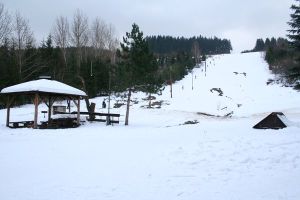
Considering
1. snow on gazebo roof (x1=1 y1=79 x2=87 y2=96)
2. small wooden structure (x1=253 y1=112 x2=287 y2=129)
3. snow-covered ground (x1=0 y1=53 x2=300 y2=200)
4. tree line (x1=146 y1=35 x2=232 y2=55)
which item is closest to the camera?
snow-covered ground (x1=0 y1=53 x2=300 y2=200)

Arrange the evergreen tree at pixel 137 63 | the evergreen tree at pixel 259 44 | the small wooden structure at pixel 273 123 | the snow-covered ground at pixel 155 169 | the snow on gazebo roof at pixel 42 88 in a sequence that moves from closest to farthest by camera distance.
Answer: the snow-covered ground at pixel 155 169
the small wooden structure at pixel 273 123
the snow on gazebo roof at pixel 42 88
the evergreen tree at pixel 137 63
the evergreen tree at pixel 259 44

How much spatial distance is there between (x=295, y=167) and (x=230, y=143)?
10.1 feet

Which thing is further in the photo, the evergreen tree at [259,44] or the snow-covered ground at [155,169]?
the evergreen tree at [259,44]

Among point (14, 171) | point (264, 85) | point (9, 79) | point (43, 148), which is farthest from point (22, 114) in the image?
point (264, 85)

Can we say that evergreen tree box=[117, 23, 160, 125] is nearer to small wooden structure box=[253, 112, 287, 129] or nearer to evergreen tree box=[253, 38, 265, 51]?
small wooden structure box=[253, 112, 287, 129]

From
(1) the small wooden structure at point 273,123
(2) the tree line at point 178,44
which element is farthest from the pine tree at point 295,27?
(2) the tree line at point 178,44

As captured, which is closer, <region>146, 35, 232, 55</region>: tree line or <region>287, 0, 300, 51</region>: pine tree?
<region>287, 0, 300, 51</region>: pine tree

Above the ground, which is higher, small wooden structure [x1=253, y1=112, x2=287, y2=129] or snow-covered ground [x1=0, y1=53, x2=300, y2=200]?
small wooden structure [x1=253, y1=112, x2=287, y2=129]

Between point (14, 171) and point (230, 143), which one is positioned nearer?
point (14, 171)

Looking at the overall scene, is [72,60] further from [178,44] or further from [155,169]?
[178,44]

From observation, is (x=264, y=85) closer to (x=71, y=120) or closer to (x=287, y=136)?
(x=71, y=120)

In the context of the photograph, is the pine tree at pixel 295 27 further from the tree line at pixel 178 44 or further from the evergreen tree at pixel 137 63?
the tree line at pixel 178 44

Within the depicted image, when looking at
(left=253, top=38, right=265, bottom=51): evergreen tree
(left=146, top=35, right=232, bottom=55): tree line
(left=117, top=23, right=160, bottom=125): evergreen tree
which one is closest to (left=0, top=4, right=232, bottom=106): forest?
(left=117, top=23, right=160, bottom=125): evergreen tree

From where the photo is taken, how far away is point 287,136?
37.6 feet
